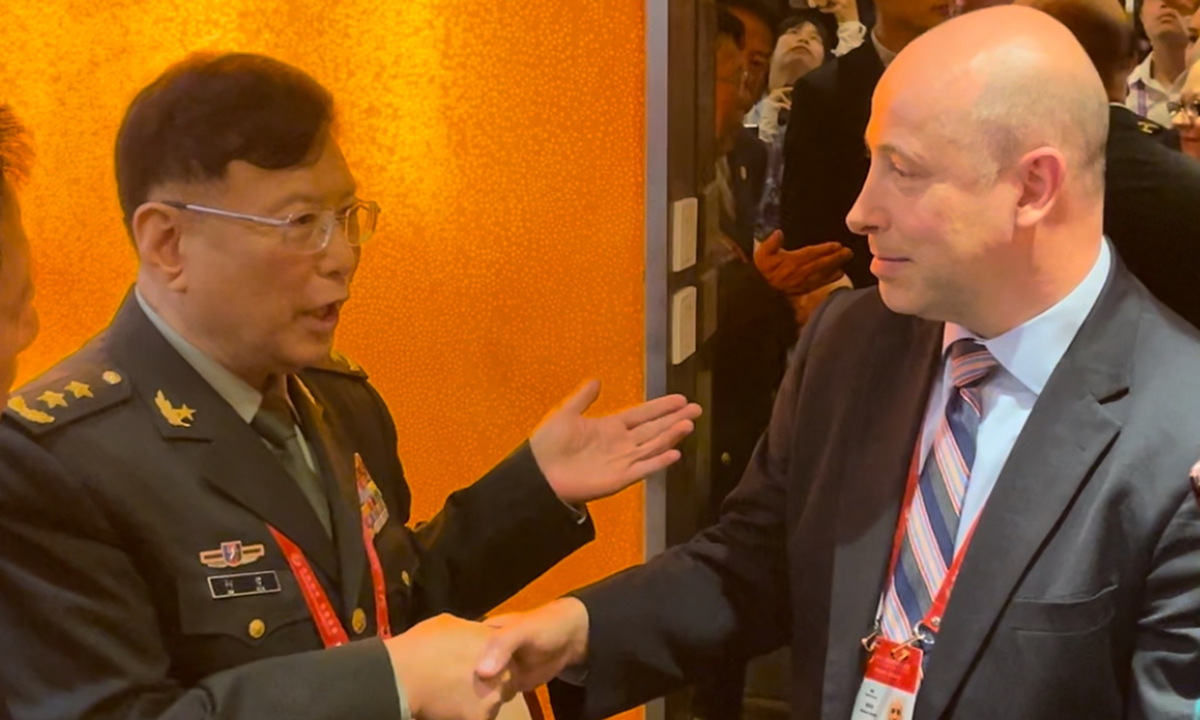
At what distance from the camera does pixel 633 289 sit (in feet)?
7.33

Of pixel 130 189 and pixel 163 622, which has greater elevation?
pixel 130 189

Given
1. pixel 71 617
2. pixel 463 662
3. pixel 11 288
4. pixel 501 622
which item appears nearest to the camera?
pixel 11 288

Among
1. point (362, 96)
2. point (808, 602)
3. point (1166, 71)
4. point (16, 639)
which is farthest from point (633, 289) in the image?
point (16, 639)

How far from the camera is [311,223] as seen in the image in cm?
147

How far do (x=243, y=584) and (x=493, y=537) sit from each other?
1.44ft

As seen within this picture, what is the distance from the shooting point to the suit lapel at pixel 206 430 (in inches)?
55.0

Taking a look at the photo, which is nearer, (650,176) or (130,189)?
(130,189)

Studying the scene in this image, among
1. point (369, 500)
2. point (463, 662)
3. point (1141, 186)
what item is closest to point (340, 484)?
point (369, 500)

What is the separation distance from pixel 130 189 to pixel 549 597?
1.28 metres

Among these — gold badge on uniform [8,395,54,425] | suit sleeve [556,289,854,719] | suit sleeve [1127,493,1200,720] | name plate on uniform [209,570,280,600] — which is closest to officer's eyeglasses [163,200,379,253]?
gold badge on uniform [8,395,54,425]

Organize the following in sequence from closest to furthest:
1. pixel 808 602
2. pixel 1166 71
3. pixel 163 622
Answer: pixel 163 622
pixel 808 602
pixel 1166 71

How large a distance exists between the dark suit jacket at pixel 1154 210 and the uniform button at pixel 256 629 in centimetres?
133

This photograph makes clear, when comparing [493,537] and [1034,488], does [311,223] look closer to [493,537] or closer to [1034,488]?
[493,537]

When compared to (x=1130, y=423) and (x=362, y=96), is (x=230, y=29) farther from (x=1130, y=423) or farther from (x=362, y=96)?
(x=1130, y=423)
